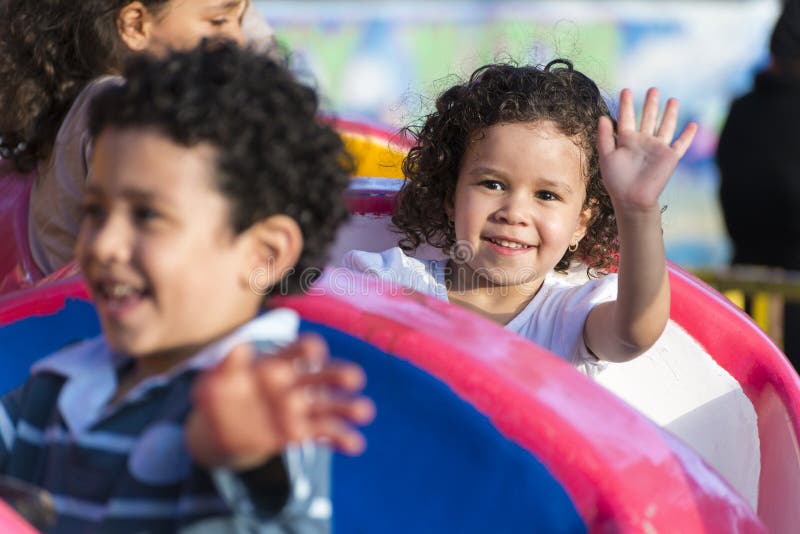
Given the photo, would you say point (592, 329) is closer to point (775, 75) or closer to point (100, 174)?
point (100, 174)

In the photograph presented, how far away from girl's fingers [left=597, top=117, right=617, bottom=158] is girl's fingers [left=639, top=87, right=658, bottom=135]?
0.04 metres

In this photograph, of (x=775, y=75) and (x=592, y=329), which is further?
(x=775, y=75)

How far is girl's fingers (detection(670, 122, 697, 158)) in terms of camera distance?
133 cm

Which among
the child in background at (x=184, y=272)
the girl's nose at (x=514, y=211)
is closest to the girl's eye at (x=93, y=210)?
the child in background at (x=184, y=272)

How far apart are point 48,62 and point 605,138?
92 cm

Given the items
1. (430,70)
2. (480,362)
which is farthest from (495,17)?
(480,362)

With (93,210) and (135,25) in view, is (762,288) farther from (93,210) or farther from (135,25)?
(93,210)

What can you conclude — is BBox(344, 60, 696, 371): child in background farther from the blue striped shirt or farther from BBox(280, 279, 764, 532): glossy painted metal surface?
the blue striped shirt

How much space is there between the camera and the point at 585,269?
1708 millimetres

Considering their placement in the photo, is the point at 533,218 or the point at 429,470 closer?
the point at 429,470

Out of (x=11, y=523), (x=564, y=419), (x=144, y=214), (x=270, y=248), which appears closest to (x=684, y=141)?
(x=564, y=419)

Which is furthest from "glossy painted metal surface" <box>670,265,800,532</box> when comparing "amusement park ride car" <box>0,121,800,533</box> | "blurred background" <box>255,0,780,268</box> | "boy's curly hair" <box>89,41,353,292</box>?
"blurred background" <box>255,0,780,268</box>

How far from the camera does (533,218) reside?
153 centimetres

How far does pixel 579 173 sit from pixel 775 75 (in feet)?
4.18
